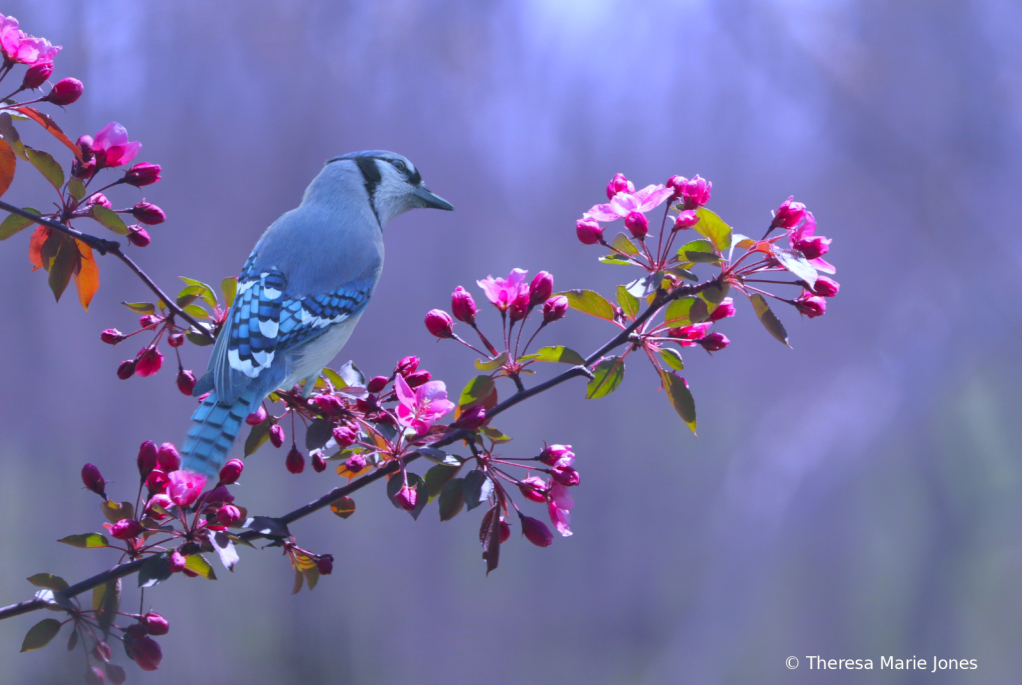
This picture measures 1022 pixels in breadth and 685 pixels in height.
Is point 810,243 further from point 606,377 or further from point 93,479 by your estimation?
point 93,479

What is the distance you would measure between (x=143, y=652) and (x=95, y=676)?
0.25ft

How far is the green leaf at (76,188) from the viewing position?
84 cm

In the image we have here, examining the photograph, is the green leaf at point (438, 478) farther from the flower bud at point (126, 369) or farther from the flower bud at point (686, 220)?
the flower bud at point (126, 369)

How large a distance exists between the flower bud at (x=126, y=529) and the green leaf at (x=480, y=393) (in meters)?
0.37

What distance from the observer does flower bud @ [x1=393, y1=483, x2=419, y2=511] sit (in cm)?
75

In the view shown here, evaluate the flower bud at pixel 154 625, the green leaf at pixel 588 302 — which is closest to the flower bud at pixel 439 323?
the green leaf at pixel 588 302

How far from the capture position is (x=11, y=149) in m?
0.83

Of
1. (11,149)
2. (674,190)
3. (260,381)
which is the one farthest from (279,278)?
(674,190)

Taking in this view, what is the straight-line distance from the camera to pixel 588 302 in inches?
31.3

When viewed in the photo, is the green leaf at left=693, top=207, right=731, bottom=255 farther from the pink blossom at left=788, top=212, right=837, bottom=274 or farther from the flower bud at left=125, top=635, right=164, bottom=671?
the flower bud at left=125, top=635, right=164, bottom=671

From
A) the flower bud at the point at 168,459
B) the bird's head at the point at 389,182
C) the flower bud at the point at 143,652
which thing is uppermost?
the bird's head at the point at 389,182

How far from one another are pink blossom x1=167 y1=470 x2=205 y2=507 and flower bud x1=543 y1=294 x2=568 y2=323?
1.40 ft

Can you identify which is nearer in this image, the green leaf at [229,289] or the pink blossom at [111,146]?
the pink blossom at [111,146]

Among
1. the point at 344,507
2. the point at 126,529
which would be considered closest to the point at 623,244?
the point at 344,507
